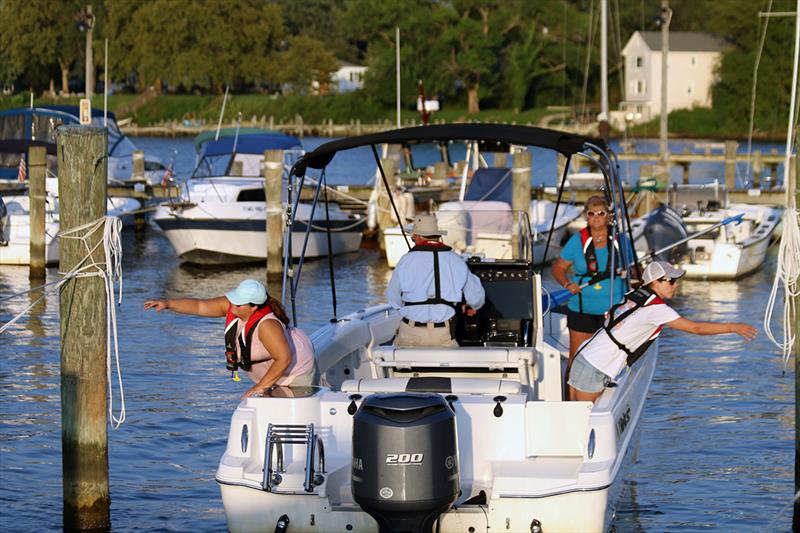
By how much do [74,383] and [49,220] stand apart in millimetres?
16011

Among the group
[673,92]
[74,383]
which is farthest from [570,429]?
[673,92]

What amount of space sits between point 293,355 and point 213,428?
4.22 m

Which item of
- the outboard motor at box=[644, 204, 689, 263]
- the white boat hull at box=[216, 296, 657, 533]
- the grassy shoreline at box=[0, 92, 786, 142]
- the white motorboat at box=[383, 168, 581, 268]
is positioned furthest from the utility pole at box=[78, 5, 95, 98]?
the grassy shoreline at box=[0, 92, 786, 142]

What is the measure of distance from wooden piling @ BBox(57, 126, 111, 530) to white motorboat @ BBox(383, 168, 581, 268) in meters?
8.73

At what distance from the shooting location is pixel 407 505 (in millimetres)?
7242

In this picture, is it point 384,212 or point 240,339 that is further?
point 384,212

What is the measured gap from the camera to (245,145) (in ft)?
99.9

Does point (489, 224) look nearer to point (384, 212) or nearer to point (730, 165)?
point (384, 212)

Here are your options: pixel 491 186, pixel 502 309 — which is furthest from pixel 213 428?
pixel 491 186

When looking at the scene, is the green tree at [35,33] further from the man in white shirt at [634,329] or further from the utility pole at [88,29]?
the man in white shirt at [634,329]

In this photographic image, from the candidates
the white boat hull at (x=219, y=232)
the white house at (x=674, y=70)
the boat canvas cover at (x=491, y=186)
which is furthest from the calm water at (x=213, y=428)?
the white house at (x=674, y=70)

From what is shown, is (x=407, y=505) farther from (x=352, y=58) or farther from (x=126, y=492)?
(x=352, y=58)

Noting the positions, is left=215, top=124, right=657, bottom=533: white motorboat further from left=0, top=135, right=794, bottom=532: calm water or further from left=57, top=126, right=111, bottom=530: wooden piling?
left=0, top=135, right=794, bottom=532: calm water

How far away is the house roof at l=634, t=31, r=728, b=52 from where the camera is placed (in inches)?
3696
